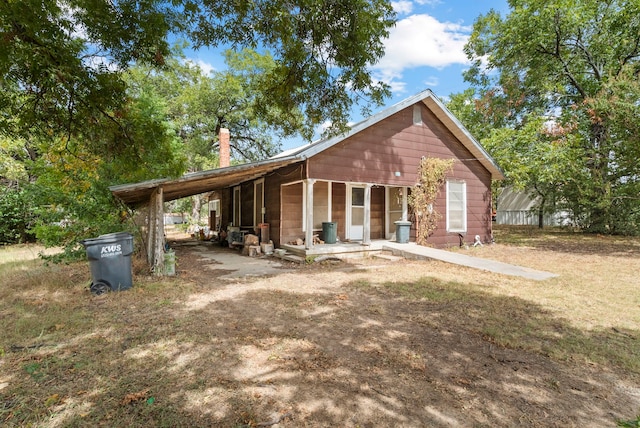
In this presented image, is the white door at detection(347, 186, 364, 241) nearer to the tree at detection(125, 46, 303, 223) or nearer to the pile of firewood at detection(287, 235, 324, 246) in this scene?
the pile of firewood at detection(287, 235, 324, 246)

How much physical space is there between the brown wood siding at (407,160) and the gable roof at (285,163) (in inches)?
10.2

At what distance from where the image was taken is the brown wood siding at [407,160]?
31.7 feet

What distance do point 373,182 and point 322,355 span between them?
7.74 metres

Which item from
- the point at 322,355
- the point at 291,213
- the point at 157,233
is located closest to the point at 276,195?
the point at 291,213

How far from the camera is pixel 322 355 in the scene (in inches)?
121

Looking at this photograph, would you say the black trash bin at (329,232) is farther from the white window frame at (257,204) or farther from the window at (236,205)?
the window at (236,205)

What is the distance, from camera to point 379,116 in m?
10.1

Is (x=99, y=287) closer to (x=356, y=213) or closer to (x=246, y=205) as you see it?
(x=246, y=205)

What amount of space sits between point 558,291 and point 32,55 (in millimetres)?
8172

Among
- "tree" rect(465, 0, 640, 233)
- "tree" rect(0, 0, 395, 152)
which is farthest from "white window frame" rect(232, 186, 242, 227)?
"tree" rect(465, 0, 640, 233)

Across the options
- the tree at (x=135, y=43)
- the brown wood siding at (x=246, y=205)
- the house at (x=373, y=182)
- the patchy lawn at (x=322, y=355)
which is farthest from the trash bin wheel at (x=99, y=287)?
the brown wood siding at (x=246, y=205)

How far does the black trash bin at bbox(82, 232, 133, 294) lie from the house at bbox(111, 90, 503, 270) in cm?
355

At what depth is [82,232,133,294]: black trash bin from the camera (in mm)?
5305

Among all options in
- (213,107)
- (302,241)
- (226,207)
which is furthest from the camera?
(213,107)
